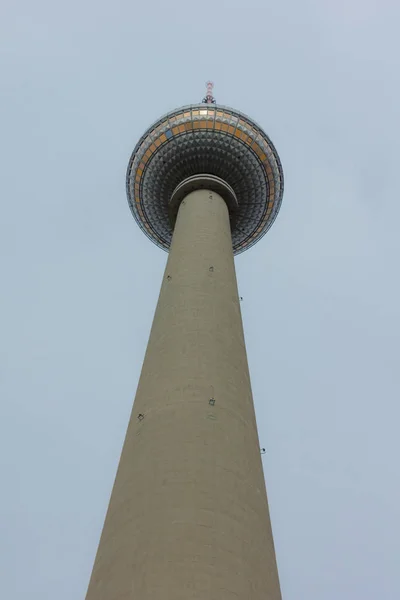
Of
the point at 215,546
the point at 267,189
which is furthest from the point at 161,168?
the point at 215,546

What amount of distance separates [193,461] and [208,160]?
21.8 meters

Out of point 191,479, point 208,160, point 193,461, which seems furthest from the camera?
point 208,160

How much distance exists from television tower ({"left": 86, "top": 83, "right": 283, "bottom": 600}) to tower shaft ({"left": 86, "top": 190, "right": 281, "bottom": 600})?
3 centimetres

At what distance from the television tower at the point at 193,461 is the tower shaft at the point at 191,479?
29 mm

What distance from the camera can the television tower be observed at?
11.4 m

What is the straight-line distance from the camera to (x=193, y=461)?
528 inches

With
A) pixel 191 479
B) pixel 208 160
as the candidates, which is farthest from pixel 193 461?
pixel 208 160

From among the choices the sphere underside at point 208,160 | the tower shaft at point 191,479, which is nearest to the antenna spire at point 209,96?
the sphere underside at point 208,160

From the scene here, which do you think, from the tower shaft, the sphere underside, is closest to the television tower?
the tower shaft

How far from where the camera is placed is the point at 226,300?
67.3 ft

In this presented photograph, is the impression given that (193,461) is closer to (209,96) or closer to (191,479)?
(191,479)

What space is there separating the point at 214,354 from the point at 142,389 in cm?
253

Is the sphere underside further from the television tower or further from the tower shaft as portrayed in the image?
the tower shaft

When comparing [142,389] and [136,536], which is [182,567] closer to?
[136,536]
